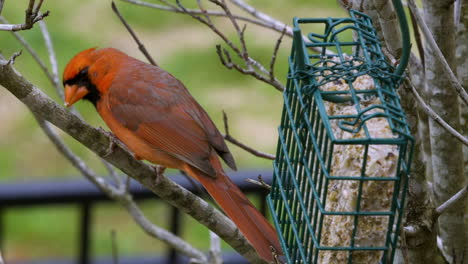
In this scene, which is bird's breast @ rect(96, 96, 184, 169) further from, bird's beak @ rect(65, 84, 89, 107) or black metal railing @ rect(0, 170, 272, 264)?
black metal railing @ rect(0, 170, 272, 264)

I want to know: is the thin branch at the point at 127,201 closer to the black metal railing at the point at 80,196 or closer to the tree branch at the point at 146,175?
the tree branch at the point at 146,175

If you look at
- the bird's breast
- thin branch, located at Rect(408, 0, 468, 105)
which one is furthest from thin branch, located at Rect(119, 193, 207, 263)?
thin branch, located at Rect(408, 0, 468, 105)

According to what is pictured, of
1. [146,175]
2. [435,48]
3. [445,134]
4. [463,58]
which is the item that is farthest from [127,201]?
[435,48]

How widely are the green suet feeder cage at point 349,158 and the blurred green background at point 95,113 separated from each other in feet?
13.9

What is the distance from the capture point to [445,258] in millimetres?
3441

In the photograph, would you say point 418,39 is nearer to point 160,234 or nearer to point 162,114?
point 162,114

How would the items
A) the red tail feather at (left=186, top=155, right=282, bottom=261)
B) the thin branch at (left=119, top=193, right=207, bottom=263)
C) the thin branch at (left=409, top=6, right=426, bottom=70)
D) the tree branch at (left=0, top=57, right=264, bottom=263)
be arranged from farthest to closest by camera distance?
the thin branch at (left=119, top=193, right=207, bottom=263)
the thin branch at (left=409, top=6, right=426, bottom=70)
the red tail feather at (left=186, top=155, right=282, bottom=261)
the tree branch at (left=0, top=57, right=264, bottom=263)

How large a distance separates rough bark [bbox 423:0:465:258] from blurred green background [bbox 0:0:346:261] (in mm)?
4019

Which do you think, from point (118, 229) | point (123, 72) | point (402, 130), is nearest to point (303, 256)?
point (402, 130)

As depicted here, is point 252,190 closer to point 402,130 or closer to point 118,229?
point 118,229

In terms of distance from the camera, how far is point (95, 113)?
8.76 m

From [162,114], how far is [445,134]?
1.39 meters

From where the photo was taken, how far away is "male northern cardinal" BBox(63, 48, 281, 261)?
387 cm

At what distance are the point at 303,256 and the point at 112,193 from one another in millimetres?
1523
